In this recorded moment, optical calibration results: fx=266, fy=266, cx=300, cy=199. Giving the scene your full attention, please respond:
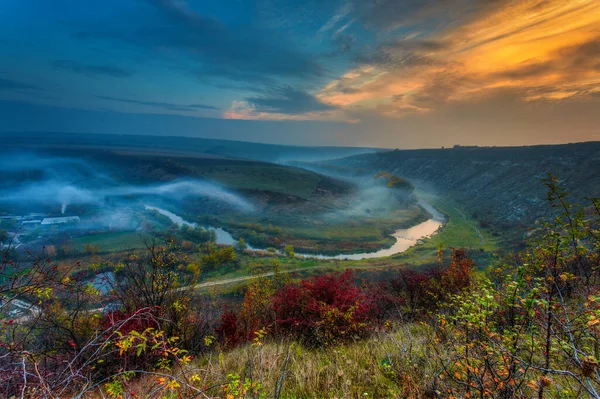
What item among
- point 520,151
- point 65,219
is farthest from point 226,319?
point 520,151

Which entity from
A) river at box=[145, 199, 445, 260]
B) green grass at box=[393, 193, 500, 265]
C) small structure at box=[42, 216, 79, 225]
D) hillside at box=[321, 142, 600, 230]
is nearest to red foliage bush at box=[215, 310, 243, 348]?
green grass at box=[393, 193, 500, 265]

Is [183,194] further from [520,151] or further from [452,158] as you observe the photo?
[520,151]

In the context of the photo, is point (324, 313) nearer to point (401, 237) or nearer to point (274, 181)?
point (401, 237)

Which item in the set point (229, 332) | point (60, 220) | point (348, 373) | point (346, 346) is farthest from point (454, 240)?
point (60, 220)

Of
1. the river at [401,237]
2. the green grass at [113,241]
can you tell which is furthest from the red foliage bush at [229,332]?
the green grass at [113,241]

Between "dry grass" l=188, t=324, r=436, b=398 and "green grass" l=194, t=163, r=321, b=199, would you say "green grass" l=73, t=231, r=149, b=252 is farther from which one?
"dry grass" l=188, t=324, r=436, b=398
